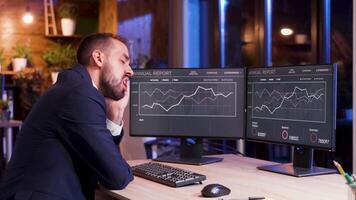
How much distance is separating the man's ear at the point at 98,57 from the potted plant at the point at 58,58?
4.28m

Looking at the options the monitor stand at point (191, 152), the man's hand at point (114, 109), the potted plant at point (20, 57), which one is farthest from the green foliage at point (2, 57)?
the man's hand at point (114, 109)

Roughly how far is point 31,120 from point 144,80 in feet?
2.47

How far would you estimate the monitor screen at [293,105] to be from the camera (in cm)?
212

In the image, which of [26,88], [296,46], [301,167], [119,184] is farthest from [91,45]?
[26,88]

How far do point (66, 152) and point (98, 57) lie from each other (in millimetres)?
425

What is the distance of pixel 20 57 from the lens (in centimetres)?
610

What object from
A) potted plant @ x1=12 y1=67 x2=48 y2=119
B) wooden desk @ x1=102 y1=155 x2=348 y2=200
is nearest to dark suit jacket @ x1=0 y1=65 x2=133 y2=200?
wooden desk @ x1=102 y1=155 x2=348 y2=200

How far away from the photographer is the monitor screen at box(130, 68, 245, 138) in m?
2.51

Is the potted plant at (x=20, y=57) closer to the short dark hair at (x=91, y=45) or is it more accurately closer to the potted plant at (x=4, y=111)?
the potted plant at (x=4, y=111)

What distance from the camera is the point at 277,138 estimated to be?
2307 millimetres

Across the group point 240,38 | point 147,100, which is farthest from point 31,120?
point 240,38

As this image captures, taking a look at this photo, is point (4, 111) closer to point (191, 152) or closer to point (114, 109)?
point (191, 152)

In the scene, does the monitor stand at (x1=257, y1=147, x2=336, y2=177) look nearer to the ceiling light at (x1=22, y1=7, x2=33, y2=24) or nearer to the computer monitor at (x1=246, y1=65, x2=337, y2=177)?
the computer monitor at (x1=246, y1=65, x2=337, y2=177)

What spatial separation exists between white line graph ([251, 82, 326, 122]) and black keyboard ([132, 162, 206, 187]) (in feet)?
1.65
